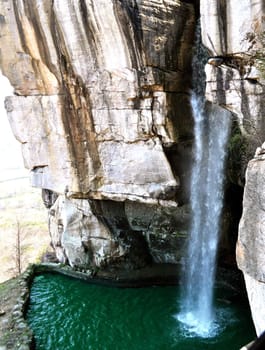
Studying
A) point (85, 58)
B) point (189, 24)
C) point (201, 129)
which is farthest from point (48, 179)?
point (189, 24)

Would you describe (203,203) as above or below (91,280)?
above

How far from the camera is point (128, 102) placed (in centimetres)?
1079

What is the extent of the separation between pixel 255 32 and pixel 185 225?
749 centimetres

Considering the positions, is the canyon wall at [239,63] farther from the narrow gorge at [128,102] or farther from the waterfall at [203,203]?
the waterfall at [203,203]

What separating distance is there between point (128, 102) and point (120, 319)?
7.01 m

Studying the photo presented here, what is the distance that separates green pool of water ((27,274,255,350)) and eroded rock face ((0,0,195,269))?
289 cm

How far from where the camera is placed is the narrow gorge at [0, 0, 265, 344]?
9.02 m

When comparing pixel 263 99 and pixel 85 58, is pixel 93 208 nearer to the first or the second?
pixel 85 58

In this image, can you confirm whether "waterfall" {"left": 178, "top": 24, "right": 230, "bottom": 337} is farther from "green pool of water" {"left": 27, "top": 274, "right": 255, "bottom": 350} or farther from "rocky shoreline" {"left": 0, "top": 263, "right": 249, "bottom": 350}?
"rocky shoreline" {"left": 0, "top": 263, "right": 249, "bottom": 350}

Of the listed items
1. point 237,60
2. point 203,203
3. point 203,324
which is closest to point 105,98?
point 237,60

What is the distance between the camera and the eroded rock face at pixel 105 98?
33.1 ft

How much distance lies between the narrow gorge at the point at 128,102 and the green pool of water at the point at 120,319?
167cm

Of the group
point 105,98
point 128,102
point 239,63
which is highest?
point 239,63

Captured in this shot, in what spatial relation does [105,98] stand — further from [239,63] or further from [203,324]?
[203,324]
